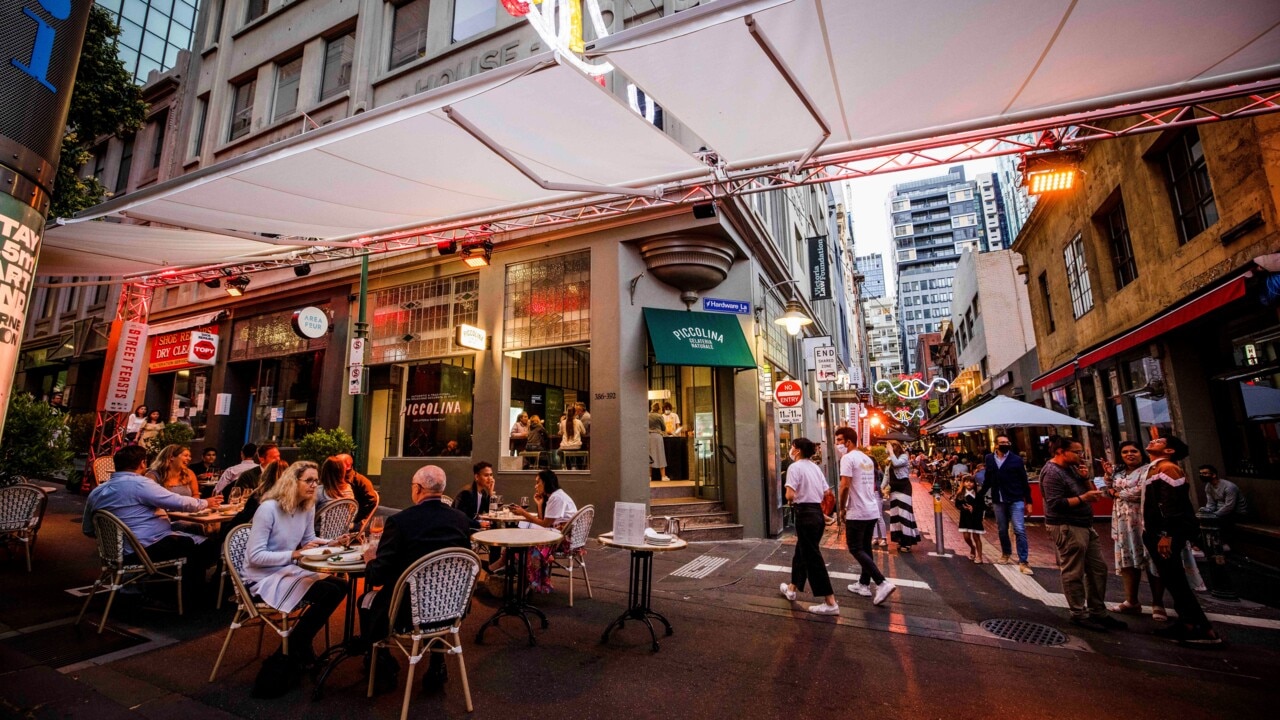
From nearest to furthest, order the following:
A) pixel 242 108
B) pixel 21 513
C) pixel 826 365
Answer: pixel 21 513, pixel 826 365, pixel 242 108

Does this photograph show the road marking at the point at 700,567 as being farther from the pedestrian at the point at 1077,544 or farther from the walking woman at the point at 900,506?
the pedestrian at the point at 1077,544

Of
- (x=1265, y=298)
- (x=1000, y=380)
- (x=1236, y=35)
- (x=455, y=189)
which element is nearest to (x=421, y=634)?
(x=455, y=189)

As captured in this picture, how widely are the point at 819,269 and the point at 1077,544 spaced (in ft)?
48.8

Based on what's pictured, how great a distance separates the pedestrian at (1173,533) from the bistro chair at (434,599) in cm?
631

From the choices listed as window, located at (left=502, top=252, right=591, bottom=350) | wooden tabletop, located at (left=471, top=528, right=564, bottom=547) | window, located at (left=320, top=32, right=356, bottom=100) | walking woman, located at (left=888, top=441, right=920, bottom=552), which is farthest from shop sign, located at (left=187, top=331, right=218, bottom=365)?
walking woman, located at (left=888, top=441, right=920, bottom=552)

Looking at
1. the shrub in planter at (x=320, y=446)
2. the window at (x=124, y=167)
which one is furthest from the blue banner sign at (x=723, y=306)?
the window at (x=124, y=167)

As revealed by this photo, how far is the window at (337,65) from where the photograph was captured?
48.9 ft

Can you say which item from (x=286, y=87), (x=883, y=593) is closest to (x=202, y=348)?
(x=286, y=87)

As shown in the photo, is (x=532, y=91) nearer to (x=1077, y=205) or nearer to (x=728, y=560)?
(x=728, y=560)

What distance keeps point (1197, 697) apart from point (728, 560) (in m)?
5.64

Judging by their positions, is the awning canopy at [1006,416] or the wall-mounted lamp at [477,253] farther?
the awning canopy at [1006,416]

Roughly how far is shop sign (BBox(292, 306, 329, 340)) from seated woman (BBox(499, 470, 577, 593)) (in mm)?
8996

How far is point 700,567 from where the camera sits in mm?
8336

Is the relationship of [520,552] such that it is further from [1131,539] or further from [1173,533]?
[1131,539]
